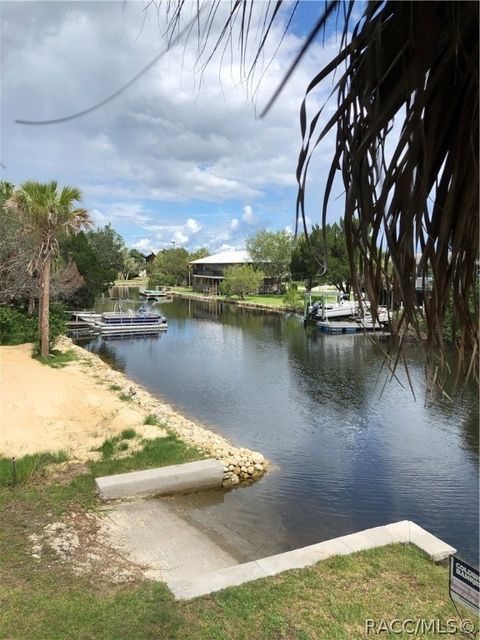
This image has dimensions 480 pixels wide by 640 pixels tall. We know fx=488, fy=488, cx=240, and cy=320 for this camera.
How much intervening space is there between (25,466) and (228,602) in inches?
187

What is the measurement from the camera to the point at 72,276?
27.9 metres

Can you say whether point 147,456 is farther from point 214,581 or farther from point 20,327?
point 20,327

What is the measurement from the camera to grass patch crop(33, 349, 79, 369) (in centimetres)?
1773

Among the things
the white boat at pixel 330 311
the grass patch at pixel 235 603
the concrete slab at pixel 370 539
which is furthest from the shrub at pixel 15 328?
the white boat at pixel 330 311

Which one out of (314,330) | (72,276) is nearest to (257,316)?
(314,330)

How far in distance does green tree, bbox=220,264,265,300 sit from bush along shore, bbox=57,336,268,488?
3842cm

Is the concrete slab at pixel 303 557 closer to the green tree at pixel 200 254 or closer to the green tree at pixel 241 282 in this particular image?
the green tree at pixel 241 282

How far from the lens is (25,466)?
25.3 feet

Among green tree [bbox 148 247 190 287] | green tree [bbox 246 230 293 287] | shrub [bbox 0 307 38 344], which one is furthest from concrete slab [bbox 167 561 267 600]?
green tree [bbox 148 247 190 287]

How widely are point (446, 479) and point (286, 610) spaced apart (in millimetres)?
6980

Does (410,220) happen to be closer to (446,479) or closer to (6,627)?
(6,627)

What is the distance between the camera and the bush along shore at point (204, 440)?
9.64m

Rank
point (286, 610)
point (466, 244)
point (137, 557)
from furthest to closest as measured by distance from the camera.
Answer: point (137, 557) → point (286, 610) → point (466, 244)

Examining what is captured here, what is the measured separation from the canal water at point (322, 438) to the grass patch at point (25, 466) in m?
2.47
